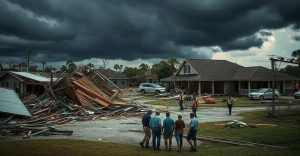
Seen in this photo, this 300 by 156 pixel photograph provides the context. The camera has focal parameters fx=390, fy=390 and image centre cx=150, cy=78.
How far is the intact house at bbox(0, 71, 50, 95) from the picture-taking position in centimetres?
4603

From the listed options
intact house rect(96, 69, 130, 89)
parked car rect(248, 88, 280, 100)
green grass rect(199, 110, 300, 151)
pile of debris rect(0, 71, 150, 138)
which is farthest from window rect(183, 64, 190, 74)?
intact house rect(96, 69, 130, 89)

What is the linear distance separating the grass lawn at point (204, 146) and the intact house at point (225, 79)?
116 feet

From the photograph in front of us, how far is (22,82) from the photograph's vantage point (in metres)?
46.4

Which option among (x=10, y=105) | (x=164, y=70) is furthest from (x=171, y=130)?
(x=164, y=70)

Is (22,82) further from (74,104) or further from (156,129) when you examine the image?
(156,129)

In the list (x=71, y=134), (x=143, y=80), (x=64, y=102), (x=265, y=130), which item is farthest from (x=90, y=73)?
(x=143, y=80)

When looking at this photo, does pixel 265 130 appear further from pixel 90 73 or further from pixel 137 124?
pixel 90 73

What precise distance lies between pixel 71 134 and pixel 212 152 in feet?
29.3

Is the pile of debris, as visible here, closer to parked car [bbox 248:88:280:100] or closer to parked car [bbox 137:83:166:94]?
parked car [bbox 248:88:280:100]

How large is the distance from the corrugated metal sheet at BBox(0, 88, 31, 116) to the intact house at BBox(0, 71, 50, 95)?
14.7 m

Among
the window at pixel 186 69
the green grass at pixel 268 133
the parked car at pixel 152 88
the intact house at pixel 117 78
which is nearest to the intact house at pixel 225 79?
the window at pixel 186 69

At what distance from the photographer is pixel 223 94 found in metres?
58.7

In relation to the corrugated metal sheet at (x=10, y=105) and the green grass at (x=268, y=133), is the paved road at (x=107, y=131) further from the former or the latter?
the corrugated metal sheet at (x=10, y=105)

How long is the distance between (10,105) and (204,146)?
15927 mm
